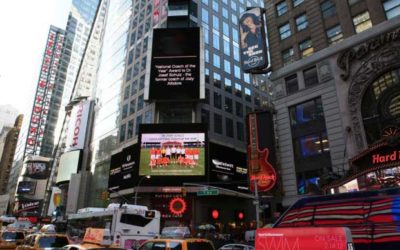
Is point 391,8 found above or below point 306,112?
above

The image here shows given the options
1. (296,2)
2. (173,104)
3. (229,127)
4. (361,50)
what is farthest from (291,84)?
(229,127)

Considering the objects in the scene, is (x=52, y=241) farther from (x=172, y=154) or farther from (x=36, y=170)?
(x=36, y=170)

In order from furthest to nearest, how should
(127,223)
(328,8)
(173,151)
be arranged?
(173,151) < (328,8) < (127,223)

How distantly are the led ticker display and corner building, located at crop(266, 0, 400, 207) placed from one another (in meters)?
126

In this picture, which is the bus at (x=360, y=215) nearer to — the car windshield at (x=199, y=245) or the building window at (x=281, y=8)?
the car windshield at (x=199, y=245)

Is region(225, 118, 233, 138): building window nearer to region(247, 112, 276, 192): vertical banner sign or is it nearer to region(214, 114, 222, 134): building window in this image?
region(214, 114, 222, 134): building window

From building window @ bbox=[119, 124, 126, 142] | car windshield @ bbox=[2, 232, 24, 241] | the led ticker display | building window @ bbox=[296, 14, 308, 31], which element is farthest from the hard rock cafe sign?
the led ticker display

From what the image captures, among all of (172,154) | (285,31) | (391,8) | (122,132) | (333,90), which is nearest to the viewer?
(391,8)

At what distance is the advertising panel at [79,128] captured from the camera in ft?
275

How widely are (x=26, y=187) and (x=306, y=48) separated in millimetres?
114543

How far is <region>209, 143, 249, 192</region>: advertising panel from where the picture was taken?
185 feet

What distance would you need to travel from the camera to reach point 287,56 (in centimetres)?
3575

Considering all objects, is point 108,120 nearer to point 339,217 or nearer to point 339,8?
point 339,8

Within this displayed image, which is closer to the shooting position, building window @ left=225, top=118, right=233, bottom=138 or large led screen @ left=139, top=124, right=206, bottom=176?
large led screen @ left=139, top=124, right=206, bottom=176
